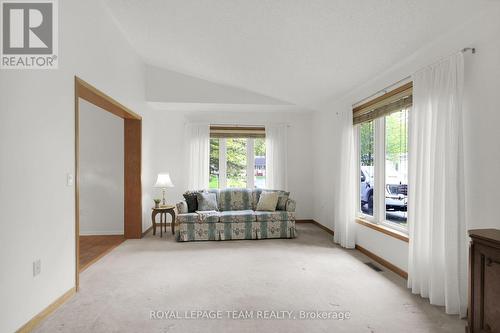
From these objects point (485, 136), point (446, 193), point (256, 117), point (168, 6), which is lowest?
point (446, 193)

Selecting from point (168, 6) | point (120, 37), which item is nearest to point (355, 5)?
point (168, 6)

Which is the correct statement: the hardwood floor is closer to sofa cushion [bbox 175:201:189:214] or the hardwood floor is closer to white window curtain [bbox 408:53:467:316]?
sofa cushion [bbox 175:201:189:214]

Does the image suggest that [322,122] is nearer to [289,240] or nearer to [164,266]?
[289,240]

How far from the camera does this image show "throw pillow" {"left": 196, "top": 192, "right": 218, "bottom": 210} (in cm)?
528

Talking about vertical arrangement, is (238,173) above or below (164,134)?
below

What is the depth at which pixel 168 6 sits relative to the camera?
3.12 m

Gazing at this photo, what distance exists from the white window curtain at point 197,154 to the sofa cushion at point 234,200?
640 millimetres

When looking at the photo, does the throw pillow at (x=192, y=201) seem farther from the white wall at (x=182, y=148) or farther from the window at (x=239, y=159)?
the window at (x=239, y=159)

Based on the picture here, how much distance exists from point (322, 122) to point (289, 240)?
255 cm

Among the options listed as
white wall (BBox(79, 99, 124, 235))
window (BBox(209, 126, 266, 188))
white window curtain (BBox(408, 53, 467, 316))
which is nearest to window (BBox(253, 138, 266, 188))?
window (BBox(209, 126, 266, 188))

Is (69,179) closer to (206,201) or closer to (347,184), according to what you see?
(206,201)

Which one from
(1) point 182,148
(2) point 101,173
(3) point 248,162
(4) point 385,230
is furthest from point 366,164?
(2) point 101,173

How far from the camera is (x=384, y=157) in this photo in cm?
388

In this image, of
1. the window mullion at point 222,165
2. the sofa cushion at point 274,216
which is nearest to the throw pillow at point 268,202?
the sofa cushion at point 274,216
